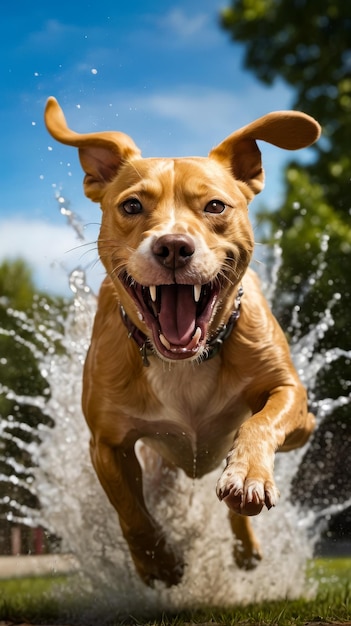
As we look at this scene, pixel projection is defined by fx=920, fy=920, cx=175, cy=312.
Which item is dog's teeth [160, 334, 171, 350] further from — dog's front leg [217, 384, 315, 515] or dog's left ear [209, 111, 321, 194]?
dog's left ear [209, 111, 321, 194]

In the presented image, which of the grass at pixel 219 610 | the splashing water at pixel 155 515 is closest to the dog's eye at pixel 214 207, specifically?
the grass at pixel 219 610

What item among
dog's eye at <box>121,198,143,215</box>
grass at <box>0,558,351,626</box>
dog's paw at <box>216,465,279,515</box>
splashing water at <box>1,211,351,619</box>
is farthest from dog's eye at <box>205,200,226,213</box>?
splashing water at <box>1,211,351,619</box>

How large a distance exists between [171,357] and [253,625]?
1.36m

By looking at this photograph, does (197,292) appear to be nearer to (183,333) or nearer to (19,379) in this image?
(183,333)

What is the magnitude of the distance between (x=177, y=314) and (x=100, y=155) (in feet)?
2.73

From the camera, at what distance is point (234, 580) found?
178 inches

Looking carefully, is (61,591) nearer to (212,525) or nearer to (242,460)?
(212,525)

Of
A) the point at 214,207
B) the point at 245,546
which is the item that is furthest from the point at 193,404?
the point at 245,546

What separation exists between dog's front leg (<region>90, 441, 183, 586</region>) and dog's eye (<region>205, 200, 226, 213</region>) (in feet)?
3.63

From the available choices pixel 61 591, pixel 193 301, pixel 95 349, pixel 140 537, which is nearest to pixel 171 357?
pixel 193 301

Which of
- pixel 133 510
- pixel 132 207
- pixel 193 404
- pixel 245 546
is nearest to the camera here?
pixel 132 207

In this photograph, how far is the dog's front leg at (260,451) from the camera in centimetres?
264

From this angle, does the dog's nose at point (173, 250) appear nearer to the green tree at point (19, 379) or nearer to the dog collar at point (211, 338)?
the dog collar at point (211, 338)

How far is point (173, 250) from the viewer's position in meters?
2.86
